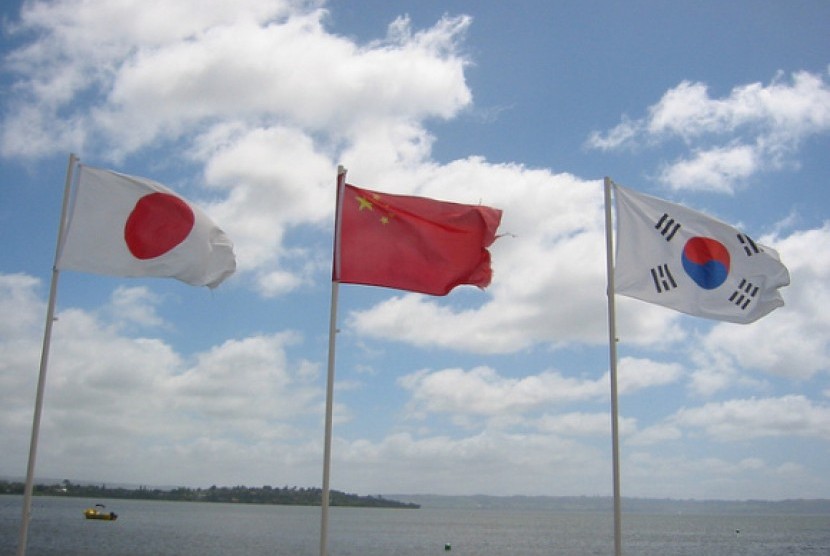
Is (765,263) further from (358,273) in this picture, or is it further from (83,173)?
(83,173)

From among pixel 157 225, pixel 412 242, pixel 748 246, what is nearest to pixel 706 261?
pixel 748 246

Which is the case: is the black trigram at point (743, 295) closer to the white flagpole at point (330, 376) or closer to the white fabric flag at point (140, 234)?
the white flagpole at point (330, 376)

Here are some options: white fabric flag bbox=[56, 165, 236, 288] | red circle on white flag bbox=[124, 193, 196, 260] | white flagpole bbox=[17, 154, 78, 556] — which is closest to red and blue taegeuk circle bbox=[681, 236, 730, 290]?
white fabric flag bbox=[56, 165, 236, 288]

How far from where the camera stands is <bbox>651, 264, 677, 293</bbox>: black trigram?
1938cm

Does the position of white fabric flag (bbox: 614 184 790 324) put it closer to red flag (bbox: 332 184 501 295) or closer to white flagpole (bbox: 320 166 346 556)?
red flag (bbox: 332 184 501 295)

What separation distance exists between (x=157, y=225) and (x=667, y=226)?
1088 centimetres

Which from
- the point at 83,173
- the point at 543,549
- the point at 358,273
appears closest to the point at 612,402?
the point at 358,273

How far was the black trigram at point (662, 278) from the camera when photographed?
19.4 m

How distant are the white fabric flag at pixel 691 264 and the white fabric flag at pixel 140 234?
28.1 feet

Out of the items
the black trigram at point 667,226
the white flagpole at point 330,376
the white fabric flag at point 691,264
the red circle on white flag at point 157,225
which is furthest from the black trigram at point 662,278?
the red circle on white flag at point 157,225

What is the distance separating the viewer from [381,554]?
97.1 m

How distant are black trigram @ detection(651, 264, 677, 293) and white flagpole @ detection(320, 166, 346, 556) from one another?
681 cm

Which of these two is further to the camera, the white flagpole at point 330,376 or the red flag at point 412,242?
the red flag at point 412,242

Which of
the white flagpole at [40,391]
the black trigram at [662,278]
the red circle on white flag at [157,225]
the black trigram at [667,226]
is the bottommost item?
the white flagpole at [40,391]
